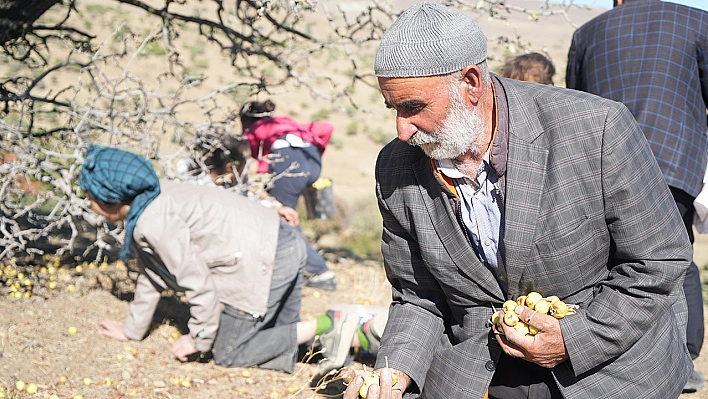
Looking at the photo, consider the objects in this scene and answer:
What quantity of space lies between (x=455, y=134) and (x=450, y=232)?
0.34 metres

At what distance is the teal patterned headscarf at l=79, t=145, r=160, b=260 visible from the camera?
10.6ft

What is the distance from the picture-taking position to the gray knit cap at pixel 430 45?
73.8 inches

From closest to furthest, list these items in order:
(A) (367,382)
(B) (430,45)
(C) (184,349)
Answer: (B) (430,45) < (A) (367,382) < (C) (184,349)

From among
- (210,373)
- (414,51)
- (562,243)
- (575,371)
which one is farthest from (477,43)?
(210,373)

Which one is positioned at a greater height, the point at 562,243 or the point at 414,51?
the point at 414,51

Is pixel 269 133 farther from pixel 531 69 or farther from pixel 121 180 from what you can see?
pixel 531 69

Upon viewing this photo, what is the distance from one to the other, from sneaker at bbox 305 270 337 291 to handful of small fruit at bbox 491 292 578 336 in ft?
10.4

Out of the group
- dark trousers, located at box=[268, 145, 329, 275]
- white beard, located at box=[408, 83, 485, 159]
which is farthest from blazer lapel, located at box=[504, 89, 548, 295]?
dark trousers, located at box=[268, 145, 329, 275]

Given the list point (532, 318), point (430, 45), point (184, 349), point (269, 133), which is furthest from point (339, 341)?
point (430, 45)

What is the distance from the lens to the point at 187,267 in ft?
11.1

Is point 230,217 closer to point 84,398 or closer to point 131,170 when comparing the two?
point 131,170

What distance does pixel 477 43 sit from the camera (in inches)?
75.9

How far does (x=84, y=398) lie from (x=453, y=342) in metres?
1.93

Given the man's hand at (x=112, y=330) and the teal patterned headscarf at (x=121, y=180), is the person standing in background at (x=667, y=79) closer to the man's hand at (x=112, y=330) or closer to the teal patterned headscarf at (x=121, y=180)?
the teal patterned headscarf at (x=121, y=180)
